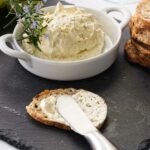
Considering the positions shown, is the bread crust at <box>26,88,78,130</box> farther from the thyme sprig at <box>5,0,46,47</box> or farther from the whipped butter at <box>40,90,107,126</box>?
the thyme sprig at <box>5,0,46,47</box>

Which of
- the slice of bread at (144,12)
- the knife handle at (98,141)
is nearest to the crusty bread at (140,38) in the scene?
the slice of bread at (144,12)

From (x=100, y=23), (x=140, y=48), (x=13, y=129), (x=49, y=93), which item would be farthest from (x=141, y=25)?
(x=13, y=129)

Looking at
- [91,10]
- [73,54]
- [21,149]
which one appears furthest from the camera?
[91,10]

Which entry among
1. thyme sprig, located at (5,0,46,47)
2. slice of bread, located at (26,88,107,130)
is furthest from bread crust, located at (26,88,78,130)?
thyme sprig, located at (5,0,46,47)

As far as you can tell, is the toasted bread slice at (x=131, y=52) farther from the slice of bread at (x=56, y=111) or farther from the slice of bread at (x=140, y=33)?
the slice of bread at (x=56, y=111)

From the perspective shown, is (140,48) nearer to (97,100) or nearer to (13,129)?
(97,100)

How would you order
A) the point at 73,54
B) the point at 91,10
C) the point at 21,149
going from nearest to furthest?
the point at 21,149, the point at 73,54, the point at 91,10
